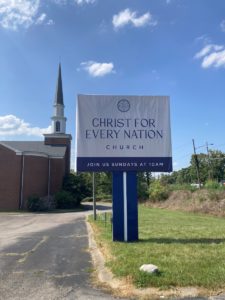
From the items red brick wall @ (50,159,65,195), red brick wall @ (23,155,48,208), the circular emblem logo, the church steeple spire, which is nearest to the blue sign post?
the circular emblem logo

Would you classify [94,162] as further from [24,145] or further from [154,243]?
[24,145]

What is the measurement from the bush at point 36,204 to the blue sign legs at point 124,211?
37814 mm

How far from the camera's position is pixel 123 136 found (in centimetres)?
1320

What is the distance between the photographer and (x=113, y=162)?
13.1m

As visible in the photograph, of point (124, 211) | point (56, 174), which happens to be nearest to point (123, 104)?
point (124, 211)

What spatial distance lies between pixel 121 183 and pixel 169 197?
36.5m

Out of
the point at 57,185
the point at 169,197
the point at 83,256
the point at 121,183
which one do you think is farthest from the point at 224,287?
the point at 57,185

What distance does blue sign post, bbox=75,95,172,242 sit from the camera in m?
13.0

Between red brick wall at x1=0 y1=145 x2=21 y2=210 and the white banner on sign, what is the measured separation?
3949 cm

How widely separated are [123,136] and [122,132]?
0.46 feet

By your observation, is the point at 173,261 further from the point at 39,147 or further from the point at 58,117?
the point at 58,117

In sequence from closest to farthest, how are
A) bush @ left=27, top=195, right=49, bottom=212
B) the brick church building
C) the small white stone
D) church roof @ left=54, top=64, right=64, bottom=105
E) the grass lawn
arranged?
the grass lawn < the small white stone < bush @ left=27, top=195, right=49, bottom=212 < the brick church building < church roof @ left=54, top=64, right=64, bottom=105

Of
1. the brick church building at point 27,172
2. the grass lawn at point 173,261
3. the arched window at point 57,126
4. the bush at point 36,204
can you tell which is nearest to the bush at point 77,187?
the brick church building at point 27,172

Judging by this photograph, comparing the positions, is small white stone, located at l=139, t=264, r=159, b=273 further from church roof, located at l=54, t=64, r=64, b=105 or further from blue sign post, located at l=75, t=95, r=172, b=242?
church roof, located at l=54, t=64, r=64, b=105
